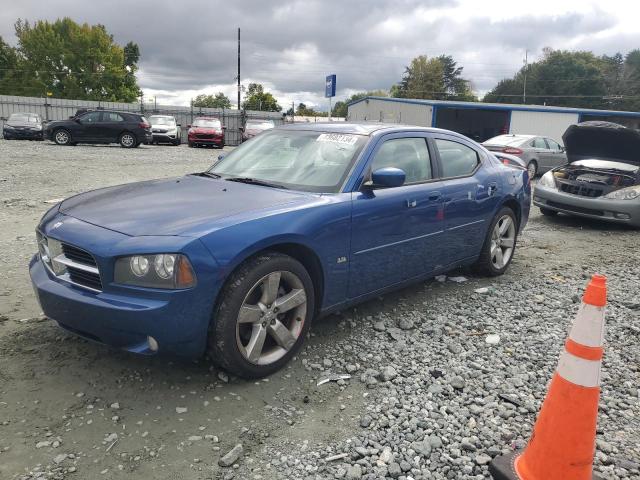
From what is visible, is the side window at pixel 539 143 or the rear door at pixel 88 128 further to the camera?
the rear door at pixel 88 128

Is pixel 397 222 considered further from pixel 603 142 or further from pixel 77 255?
pixel 603 142

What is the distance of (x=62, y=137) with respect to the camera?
20703 mm

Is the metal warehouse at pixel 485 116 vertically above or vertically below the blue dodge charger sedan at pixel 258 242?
above

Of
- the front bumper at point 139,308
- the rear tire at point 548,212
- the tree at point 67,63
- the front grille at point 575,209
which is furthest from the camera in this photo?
the tree at point 67,63

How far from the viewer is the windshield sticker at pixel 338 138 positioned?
3954 mm

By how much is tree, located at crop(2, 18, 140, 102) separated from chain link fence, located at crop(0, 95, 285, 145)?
29.8 m

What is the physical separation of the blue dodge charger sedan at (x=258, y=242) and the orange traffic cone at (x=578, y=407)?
1.55 meters

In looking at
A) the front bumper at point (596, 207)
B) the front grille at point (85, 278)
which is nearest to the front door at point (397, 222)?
the front grille at point (85, 278)

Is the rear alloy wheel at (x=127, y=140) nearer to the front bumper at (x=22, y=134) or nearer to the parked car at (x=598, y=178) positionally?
the front bumper at (x=22, y=134)

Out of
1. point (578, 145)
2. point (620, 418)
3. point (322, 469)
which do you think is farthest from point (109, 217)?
point (578, 145)

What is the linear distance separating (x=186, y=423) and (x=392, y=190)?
2189 millimetres

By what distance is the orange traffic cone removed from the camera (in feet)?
7.15

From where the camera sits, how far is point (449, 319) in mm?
4219

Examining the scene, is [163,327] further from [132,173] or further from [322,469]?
[132,173]
